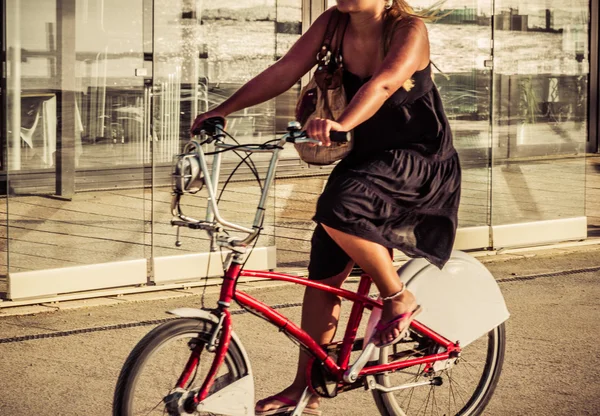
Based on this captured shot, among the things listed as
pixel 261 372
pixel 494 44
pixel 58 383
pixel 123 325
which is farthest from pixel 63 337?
pixel 494 44

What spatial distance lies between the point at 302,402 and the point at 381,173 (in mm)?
810

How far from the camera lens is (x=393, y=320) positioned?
12.9 feet

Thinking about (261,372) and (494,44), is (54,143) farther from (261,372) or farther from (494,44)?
(494,44)

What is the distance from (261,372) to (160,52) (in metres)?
2.89

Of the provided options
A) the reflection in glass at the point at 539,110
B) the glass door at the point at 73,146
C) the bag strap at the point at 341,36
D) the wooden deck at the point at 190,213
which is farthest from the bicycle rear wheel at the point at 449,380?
the reflection in glass at the point at 539,110

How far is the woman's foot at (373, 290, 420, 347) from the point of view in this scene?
12.9ft

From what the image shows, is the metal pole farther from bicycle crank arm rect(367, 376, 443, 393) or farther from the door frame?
the door frame

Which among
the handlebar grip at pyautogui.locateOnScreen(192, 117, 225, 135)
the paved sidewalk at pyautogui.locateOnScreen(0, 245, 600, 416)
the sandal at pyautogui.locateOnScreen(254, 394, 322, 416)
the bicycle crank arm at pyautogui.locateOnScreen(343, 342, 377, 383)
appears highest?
the handlebar grip at pyautogui.locateOnScreen(192, 117, 225, 135)

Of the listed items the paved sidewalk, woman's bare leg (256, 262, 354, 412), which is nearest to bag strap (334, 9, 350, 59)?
woman's bare leg (256, 262, 354, 412)

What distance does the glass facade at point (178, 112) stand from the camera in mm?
6961

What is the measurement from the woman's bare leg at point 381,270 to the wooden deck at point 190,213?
2.32 meters

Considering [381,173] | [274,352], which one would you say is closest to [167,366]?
[381,173]

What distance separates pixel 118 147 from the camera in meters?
7.44

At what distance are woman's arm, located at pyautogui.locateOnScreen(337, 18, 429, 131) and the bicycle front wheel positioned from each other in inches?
30.8
